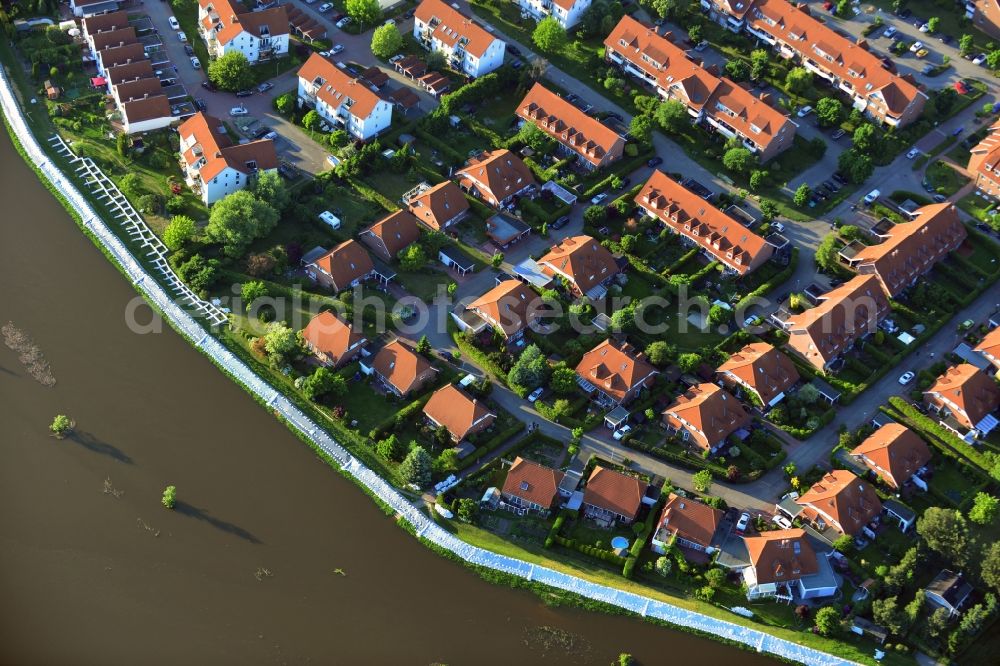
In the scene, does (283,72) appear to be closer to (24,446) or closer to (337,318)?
(337,318)

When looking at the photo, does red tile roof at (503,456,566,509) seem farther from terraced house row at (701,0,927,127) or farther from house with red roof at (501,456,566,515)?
terraced house row at (701,0,927,127)

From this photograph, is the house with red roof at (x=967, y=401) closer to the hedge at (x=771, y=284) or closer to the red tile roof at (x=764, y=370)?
the red tile roof at (x=764, y=370)

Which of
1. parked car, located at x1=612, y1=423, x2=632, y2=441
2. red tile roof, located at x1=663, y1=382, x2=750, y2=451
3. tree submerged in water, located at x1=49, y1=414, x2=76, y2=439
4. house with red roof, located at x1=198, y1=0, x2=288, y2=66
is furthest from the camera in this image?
house with red roof, located at x1=198, y1=0, x2=288, y2=66

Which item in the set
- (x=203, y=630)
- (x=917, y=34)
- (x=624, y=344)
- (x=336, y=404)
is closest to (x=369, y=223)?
(x=336, y=404)

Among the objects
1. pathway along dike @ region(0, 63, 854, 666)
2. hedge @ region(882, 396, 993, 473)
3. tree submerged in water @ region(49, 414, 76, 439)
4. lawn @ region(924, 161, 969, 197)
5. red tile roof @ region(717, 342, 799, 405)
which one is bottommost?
tree submerged in water @ region(49, 414, 76, 439)

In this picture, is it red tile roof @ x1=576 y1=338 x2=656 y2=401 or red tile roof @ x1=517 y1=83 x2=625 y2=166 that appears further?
red tile roof @ x1=517 y1=83 x2=625 y2=166

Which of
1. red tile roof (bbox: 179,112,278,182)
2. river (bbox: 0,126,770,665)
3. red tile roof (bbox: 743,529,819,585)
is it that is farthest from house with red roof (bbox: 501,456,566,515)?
red tile roof (bbox: 179,112,278,182)

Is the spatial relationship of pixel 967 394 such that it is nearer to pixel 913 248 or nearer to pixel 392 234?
pixel 913 248
